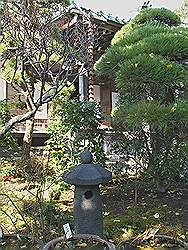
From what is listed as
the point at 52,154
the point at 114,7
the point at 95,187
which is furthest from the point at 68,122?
the point at 114,7

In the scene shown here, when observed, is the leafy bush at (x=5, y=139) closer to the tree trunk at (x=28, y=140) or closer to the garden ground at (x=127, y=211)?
the tree trunk at (x=28, y=140)

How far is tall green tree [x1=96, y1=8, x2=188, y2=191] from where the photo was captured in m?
3.98

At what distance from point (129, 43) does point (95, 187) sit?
2.53m

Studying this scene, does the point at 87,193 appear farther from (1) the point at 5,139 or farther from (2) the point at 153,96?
(1) the point at 5,139

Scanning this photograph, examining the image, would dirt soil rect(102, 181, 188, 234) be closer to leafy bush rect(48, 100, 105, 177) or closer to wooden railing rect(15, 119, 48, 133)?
leafy bush rect(48, 100, 105, 177)

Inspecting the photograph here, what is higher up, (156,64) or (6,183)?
(156,64)

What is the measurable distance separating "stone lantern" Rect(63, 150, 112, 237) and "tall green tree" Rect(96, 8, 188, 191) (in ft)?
3.62

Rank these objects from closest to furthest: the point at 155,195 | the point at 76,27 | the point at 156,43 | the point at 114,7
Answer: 1. the point at 156,43
2. the point at 155,195
3. the point at 76,27
4. the point at 114,7

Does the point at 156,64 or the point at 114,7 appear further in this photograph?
the point at 114,7

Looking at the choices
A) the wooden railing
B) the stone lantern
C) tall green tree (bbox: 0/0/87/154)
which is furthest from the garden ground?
the wooden railing

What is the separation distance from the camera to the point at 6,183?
6492 millimetres

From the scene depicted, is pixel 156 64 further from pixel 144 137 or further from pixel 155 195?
pixel 155 195

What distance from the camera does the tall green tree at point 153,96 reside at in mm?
3976

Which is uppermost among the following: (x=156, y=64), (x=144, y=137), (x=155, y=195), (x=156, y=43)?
(x=156, y=43)
